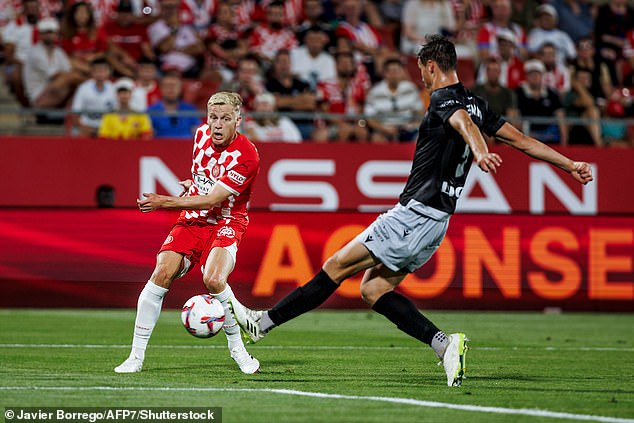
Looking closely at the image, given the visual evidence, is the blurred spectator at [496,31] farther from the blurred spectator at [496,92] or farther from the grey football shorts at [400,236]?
the grey football shorts at [400,236]

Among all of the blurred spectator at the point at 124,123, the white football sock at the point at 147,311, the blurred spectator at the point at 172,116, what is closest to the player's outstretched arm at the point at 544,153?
the white football sock at the point at 147,311

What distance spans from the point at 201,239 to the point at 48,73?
10220 millimetres

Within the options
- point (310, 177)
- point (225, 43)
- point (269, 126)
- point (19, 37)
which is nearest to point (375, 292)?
point (310, 177)

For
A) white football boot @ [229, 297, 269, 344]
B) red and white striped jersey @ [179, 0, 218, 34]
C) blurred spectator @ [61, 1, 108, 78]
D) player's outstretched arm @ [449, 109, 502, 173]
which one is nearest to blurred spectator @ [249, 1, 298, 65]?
red and white striped jersey @ [179, 0, 218, 34]

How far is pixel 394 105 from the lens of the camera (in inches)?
743

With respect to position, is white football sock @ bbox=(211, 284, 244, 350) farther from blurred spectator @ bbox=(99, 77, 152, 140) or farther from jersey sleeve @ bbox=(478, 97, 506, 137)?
blurred spectator @ bbox=(99, 77, 152, 140)

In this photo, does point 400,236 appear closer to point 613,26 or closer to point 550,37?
point 550,37

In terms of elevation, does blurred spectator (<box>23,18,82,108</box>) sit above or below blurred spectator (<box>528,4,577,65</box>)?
below

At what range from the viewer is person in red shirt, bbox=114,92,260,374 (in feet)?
30.4

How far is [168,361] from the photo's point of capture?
1016 cm

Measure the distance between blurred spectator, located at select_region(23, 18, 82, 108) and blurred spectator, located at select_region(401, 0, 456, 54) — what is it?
6.33 metres

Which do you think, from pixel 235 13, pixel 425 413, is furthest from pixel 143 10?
pixel 425 413

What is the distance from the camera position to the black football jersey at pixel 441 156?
338 inches

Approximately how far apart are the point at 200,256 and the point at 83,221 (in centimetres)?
808
